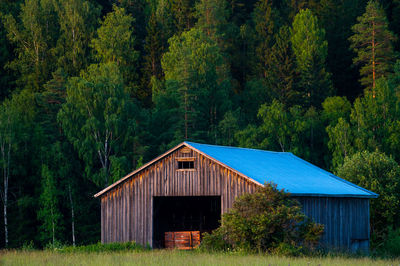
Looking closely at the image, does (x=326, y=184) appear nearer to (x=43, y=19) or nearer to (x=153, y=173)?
(x=153, y=173)

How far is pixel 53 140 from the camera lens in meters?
65.3

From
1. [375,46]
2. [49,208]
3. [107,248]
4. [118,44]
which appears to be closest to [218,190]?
[107,248]

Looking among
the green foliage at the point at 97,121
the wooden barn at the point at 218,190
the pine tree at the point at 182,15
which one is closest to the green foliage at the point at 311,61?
the pine tree at the point at 182,15

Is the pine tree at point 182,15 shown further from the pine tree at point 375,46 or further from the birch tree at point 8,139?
the birch tree at point 8,139

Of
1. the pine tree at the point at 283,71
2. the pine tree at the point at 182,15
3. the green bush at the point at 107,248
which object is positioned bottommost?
the green bush at the point at 107,248

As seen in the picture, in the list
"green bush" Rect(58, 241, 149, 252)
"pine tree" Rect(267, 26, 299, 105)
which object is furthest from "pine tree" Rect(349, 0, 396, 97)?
"green bush" Rect(58, 241, 149, 252)

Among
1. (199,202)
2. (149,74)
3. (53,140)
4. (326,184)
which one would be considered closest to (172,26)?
(149,74)

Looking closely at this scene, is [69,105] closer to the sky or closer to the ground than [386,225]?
closer to the sky

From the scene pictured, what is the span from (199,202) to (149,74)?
139ft

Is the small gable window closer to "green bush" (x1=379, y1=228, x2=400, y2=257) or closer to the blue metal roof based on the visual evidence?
the blue metal roof

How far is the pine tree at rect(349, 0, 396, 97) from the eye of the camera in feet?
259

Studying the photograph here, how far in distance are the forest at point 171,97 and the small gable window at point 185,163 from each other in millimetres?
14669

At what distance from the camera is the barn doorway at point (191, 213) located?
42938 mm

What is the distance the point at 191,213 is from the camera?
4400 centimetres
